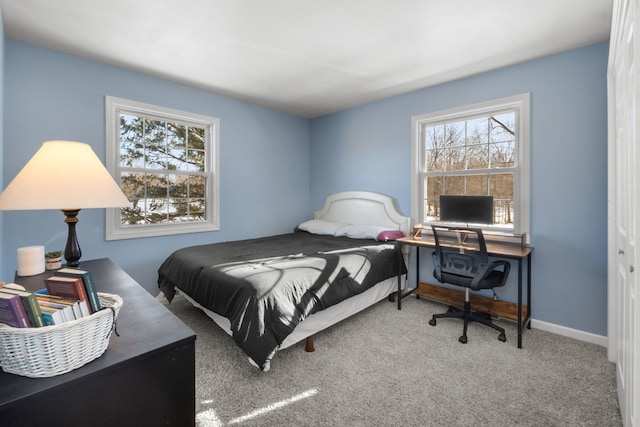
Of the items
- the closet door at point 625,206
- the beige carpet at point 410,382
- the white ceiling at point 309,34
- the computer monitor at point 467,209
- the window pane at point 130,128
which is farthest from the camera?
the window pane at point 130,128

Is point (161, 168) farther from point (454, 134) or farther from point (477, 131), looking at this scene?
point (477, 131)

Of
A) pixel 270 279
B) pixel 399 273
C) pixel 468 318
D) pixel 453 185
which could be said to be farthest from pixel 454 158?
pixel 270 279

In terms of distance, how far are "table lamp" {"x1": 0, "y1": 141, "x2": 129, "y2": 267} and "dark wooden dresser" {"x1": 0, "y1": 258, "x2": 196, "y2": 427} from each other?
63 centimetres

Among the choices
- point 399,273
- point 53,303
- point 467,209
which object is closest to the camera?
point 53,303

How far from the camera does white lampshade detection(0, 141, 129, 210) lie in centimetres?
124

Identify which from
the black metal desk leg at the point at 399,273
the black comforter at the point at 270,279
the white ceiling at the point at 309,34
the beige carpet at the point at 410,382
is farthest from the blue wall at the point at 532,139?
the black comforter at the point at 270,279

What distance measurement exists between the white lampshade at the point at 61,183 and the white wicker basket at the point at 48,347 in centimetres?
73

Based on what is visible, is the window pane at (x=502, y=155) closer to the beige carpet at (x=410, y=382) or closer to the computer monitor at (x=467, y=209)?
the computer monitor at (x=467, y=209)

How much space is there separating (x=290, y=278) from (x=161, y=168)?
2.25 meters

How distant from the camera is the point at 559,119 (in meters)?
2.62

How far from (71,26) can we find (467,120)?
376 cm

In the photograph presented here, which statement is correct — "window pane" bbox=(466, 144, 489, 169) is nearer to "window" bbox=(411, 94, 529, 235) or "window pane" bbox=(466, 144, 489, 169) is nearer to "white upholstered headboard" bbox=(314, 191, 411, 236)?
"window" bbox=(411, 94, 529, 235)

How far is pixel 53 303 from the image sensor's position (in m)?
0.83

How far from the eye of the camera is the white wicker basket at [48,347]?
2.26ft
